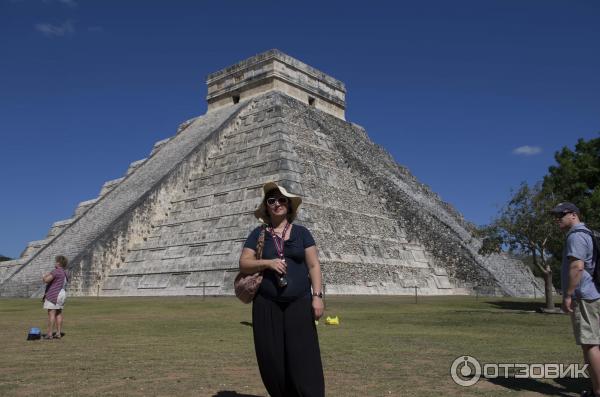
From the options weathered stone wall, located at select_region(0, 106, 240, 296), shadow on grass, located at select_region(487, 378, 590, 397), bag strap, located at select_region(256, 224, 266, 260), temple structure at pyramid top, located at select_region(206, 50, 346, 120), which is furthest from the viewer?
temple structure at pyramid top, located at select_region(206, 50, 346, 120)

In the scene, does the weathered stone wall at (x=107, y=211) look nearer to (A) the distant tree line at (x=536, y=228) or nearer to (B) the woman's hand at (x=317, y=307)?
(A) the distant tree line at (x=536, y=228)

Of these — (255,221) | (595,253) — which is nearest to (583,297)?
(595,253)

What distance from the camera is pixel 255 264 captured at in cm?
428

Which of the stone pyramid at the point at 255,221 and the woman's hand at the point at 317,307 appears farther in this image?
the stone pyramid at the point at 255,221

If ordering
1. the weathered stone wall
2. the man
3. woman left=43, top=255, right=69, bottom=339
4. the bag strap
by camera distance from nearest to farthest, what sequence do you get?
the bag strap < the man < woman left=43, top=255, right=69, bottom=339 < the weathered stone wall

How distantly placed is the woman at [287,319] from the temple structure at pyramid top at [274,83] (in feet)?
79.3

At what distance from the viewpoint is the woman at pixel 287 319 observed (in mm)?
4184

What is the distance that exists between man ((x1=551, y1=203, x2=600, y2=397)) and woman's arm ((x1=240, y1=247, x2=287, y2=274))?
2.60 metres

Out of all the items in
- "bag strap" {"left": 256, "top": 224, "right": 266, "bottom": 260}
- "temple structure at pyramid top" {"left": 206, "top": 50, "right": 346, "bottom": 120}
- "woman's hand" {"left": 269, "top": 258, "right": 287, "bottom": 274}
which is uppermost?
"temple structure at pyramid top" {"left": 206, "top": 50, "right": 346, "bottom": 120}

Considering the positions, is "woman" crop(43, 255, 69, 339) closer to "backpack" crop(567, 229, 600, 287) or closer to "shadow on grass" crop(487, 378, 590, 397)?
"shadow on grass" crop(487, 378, 590, 397)

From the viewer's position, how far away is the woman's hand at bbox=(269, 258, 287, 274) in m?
4.18

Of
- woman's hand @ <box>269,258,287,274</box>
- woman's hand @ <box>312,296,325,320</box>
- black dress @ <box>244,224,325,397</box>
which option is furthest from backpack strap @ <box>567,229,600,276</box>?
woman's hand @ <box>269,258,287,274</box>

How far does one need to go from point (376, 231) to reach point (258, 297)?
18151 millimetres

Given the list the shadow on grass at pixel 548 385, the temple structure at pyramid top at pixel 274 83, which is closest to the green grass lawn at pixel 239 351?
the shadow on grass at pixel 548 385
